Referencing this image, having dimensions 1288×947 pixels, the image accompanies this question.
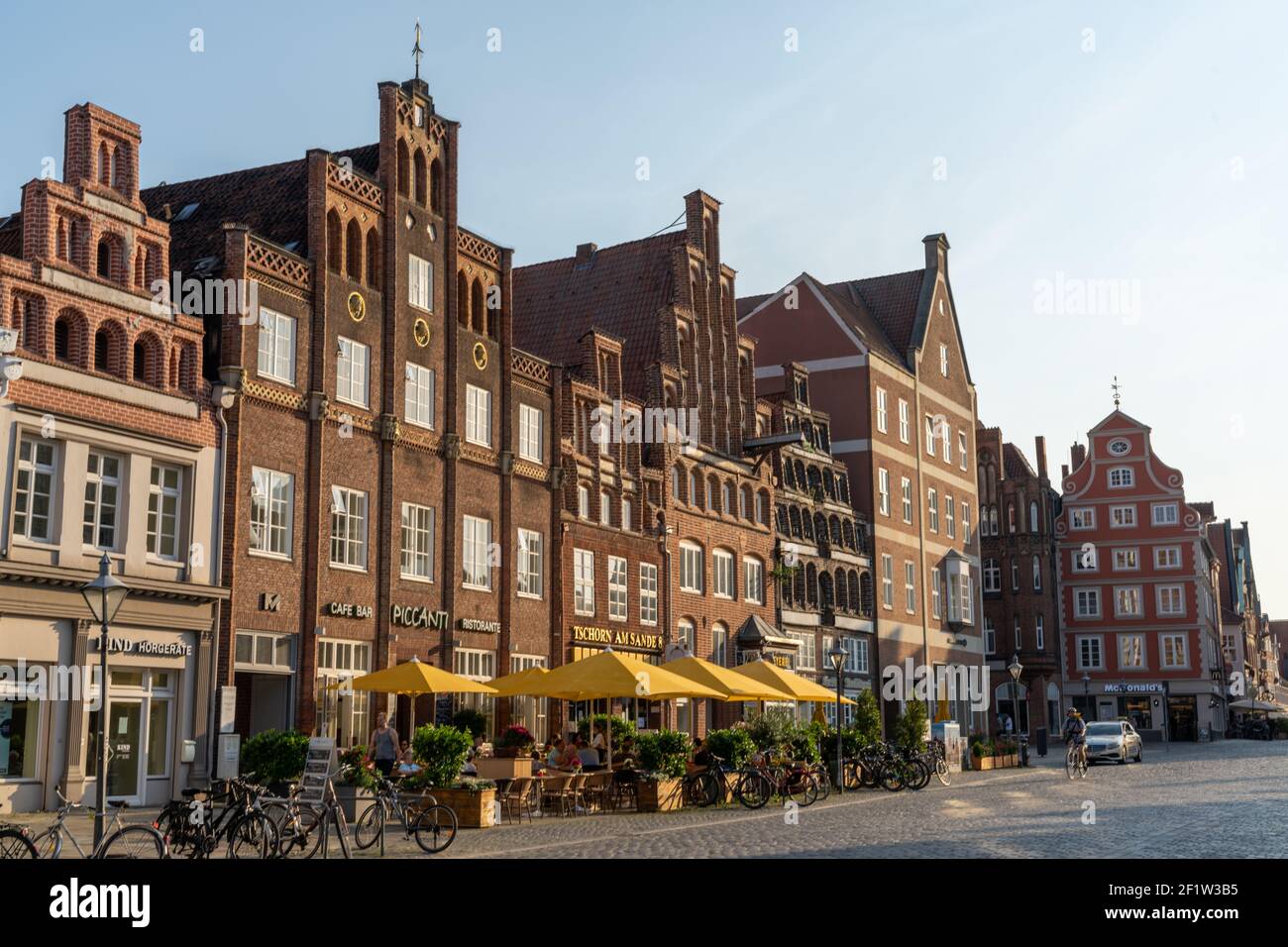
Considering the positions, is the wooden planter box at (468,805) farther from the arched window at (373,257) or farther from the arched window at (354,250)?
the arched window at (373,257)

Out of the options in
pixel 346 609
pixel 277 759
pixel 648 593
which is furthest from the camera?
pixel 648 593

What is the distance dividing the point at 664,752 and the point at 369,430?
32.5 ft

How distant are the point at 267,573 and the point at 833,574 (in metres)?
29.3

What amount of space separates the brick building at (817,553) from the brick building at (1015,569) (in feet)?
89.0

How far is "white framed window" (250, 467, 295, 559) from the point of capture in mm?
28766

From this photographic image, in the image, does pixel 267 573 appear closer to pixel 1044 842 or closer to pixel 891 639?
pixel 1044 842

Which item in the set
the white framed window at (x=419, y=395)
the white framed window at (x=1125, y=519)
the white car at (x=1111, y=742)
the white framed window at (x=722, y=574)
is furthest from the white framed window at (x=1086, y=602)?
the white framed window at (x=419, y=395)

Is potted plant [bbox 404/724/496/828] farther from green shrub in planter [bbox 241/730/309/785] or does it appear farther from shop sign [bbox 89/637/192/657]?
shop sign [bbox 89/637/192/657]

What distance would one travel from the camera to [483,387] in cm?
3656

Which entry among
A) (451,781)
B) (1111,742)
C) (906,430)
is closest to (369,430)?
(451,781)

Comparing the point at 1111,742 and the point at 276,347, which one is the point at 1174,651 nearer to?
A: the point at 1111,742

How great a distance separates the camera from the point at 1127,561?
8788 cm

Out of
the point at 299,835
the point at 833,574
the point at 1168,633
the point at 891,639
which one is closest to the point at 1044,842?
the point at 299,835

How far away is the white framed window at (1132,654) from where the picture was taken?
86.8 metres
